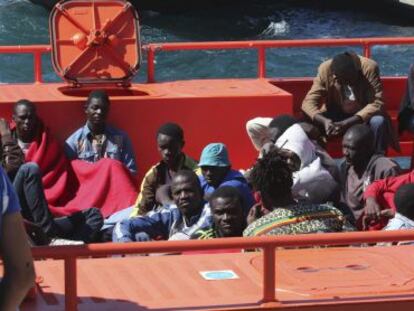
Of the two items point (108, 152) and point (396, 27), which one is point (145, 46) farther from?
point (396, 27)

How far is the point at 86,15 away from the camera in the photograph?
28.8 feet

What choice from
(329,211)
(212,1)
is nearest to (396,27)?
(212,1)

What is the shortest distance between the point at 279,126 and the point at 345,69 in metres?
1.02

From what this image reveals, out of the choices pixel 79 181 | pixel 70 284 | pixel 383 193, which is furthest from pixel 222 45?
pixel 70 284

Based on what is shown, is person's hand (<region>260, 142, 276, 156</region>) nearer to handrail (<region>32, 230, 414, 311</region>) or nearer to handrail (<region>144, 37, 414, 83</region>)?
handrail (<region>32, 230, 414, 311</region>)

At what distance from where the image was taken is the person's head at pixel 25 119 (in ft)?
25.8

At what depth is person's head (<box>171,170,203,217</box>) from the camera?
6.65 metres

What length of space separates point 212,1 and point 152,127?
22.9 metres

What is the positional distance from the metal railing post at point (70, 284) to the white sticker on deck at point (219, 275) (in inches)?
30.8

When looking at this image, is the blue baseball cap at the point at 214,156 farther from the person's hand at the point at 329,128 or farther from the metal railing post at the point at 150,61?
the metal railing post at the point at 150,61

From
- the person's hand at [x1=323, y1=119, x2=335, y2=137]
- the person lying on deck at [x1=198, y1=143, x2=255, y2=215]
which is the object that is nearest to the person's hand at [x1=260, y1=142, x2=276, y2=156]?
the person lying on deck at [x1=198, y1=143, x2=255, y2=215]

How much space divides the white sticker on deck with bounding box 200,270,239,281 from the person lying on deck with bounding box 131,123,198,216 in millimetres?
1917

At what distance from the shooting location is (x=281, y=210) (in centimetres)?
586

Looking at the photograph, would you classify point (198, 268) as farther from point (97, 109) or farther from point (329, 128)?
point (329, 128)
